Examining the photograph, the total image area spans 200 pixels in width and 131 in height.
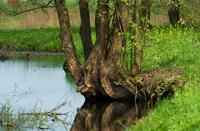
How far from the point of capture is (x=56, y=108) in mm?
18453

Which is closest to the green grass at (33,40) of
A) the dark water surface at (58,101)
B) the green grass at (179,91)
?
the dark water surface at (58,101)

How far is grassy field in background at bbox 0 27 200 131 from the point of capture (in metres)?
12.5

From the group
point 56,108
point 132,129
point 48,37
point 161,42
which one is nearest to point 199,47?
point 161,42

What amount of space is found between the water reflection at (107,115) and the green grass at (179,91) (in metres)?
0.88

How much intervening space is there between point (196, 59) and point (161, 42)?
7.28ft

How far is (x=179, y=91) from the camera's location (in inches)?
629

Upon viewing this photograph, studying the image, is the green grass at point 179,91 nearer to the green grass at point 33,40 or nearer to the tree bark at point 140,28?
the tree bark at point 140,28

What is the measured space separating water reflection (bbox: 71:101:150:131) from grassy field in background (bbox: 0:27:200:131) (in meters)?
0.94

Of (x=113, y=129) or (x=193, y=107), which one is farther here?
(x=113, y=129)

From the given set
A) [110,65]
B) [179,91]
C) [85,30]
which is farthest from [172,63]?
[179,91]

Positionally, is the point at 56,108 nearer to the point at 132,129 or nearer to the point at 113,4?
the point at 113,4

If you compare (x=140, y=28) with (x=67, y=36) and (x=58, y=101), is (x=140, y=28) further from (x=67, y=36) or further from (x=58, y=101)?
(x=58, y=101)

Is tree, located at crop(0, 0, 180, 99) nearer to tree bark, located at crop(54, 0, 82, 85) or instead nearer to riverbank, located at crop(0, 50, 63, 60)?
tree bark, located at crop(54, 0, 82, 85)

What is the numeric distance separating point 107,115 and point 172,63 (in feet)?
13.1
